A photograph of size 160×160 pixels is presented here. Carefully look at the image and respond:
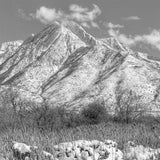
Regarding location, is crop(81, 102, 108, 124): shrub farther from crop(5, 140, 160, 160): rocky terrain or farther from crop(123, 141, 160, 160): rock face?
crop(5, 140, 160, 160): rocky terrain

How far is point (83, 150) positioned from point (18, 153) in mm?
1519

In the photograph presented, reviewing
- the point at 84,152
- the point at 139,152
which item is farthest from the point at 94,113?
the point at 84,152

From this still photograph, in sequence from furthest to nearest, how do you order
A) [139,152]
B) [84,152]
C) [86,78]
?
[86,78], [139,152], [84,152]

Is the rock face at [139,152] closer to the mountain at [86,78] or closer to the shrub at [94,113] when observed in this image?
the shrub at [94,113]

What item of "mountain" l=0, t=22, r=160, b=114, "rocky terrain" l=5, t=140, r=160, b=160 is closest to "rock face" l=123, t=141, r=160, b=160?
"rocky terrain" l=5, t=140, r=160, b=160

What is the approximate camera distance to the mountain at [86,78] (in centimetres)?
8506

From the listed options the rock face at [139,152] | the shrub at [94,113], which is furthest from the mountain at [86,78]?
Result: the rock face at [139,152]

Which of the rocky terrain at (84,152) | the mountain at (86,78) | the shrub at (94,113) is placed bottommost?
the rocky terrain at (84,152)

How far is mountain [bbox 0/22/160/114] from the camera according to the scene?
8506cm

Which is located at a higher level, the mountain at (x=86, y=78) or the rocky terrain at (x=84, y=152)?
the mountain at (x=86, y=78)

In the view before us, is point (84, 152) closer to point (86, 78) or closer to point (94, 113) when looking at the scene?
point (94, 113)

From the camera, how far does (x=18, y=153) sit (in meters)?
6.71

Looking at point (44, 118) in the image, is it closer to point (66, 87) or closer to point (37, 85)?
point (66, 87)

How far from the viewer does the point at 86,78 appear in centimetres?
11550
